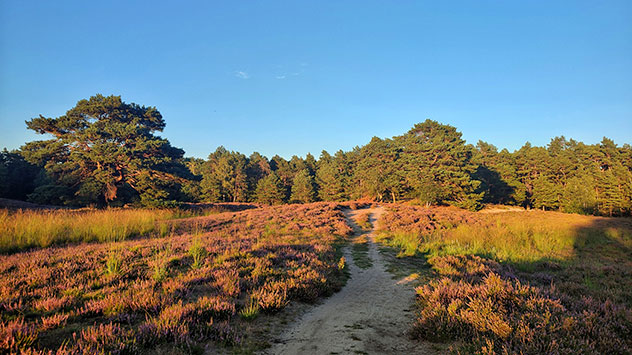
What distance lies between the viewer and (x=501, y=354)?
3150 millimetres

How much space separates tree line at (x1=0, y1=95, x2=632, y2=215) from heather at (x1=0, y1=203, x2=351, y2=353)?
2584 cm

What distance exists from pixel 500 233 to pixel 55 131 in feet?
155

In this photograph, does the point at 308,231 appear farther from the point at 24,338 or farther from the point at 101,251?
the point at 24,338

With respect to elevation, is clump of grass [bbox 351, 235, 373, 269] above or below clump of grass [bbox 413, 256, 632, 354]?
below

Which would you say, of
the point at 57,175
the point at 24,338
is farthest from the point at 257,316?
A: the point at 57,175

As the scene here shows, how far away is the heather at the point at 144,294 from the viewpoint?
11.2 ft

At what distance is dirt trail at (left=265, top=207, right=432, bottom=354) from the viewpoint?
154 inches

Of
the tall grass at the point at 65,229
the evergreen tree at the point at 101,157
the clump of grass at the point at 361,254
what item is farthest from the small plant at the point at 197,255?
the evergreen tree at the point at 101,157

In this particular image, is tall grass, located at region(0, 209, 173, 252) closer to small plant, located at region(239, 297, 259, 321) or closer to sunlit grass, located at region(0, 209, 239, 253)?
sunlit grass, located at region(0, 209, 239, 253)

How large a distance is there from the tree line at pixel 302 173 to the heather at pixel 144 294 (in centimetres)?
2584

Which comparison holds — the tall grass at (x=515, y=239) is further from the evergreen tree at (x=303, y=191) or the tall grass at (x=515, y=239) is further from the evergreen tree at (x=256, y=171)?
the evergreen tree at (x=256, y=171)

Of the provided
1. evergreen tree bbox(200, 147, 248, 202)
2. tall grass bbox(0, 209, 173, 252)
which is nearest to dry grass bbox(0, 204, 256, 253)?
tall grass bbox(0, 209, 173, 252)

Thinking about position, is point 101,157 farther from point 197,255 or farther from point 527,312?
point 527,312

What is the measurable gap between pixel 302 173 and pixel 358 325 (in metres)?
64.7
